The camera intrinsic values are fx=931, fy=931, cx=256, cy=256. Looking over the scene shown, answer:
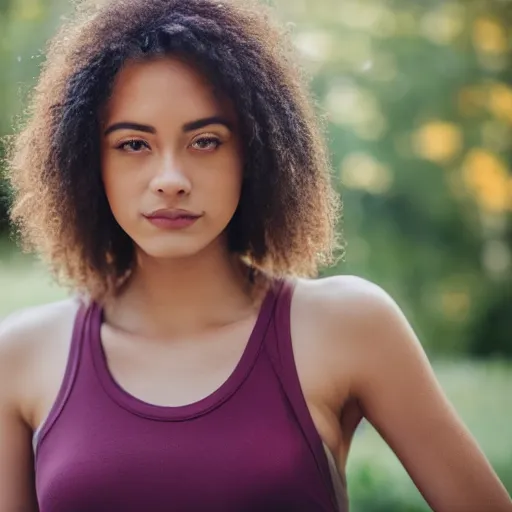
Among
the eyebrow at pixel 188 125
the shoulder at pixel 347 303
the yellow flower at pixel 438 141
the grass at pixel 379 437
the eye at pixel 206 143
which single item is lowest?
the grass at pixel 379 437

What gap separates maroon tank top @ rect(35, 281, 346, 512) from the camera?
1.07 metres

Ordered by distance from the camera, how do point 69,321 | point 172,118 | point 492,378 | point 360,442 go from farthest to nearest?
point 492,378, point 360,442, point 69,321, point 172,118

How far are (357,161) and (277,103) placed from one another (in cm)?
136

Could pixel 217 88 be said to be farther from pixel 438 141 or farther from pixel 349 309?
pixel 438 141

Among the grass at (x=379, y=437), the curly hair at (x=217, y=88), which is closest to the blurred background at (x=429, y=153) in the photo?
the grass at (x=379, y=437)

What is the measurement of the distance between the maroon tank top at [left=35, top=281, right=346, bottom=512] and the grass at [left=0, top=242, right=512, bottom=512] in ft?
1.80

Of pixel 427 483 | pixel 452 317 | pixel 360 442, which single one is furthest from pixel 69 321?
pixel 452 317

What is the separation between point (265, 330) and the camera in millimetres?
1156

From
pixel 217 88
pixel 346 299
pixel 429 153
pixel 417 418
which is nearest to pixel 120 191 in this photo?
pixel 217 88

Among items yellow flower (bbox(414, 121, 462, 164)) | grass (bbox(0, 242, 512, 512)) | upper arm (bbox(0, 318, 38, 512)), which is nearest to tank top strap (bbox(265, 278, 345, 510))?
upper arm (bbox(0, 318, 38, 512))

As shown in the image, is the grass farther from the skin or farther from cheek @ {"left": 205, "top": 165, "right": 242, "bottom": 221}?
cheek @ {"left": 205, "top": 165, "right": 242, "bottom": 221}

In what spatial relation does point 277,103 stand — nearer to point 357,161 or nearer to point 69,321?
point 69,321

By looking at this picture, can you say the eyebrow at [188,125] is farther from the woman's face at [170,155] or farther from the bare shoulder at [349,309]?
the bare shoulder at [349,309]

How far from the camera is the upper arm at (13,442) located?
1214 millimetres
